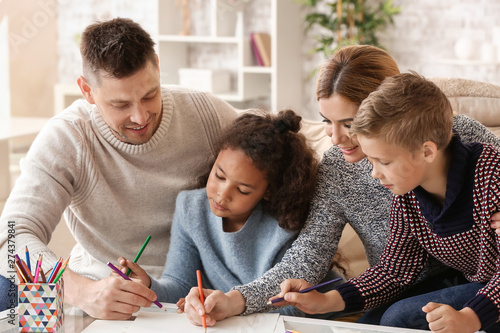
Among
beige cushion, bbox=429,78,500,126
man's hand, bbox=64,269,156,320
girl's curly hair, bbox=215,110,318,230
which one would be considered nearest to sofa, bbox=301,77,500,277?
beige cushion, bbox=429,78,500,126

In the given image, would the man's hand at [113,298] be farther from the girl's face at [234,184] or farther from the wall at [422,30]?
the wall at [422,30]

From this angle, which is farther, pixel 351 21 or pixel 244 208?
pixel 351 21

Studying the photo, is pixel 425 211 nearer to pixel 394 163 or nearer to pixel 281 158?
pixel 394 163

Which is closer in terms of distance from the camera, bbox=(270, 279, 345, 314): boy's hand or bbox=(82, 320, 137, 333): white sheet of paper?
bbox=(82, 320, 137, 333): white sheet of paper

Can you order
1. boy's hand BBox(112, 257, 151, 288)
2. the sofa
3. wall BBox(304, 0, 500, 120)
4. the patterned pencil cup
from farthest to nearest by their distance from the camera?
wall BBox(304, 0, 500, 120)
the sofa
boy's hand BBox(112, 257, 151, 288)
the patterned pencil cup

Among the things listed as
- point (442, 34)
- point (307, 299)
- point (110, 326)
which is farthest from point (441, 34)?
point (110, 326)

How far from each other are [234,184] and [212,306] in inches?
16.0

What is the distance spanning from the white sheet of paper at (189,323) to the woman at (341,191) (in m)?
0.06

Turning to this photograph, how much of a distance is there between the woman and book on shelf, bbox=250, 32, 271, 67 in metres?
2.86

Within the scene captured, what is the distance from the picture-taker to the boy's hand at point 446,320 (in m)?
1.23

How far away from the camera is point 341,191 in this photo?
165 cm

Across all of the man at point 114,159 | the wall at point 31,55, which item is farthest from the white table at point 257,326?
the wall at point 31,55

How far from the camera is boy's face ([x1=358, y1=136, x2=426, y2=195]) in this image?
132cm

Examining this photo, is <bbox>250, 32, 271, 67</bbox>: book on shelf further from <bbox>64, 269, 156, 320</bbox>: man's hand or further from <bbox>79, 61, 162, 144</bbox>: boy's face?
<bbox>64, 269, 156, 320</bbox>: man's hand
